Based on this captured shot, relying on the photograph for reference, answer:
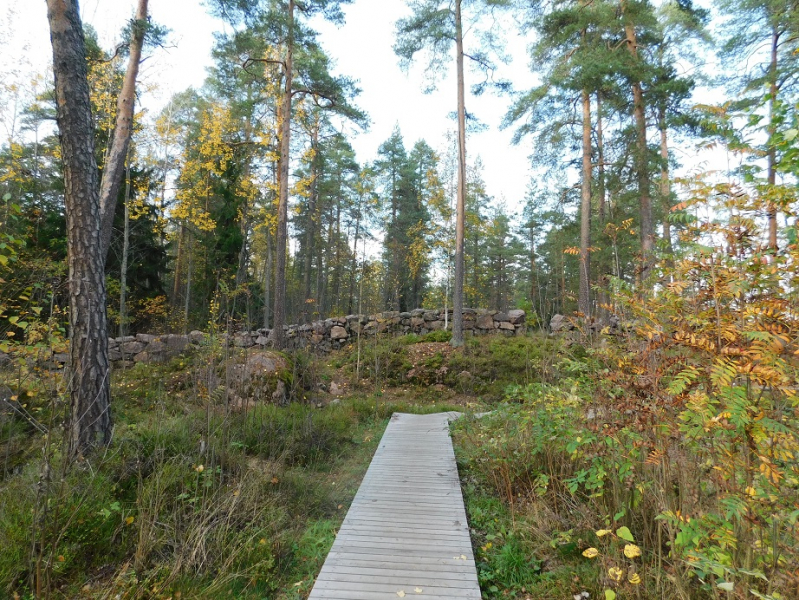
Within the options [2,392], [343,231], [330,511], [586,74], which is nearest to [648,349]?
[330,511]

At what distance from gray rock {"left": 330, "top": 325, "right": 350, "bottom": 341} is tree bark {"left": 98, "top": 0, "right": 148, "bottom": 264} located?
7008mm

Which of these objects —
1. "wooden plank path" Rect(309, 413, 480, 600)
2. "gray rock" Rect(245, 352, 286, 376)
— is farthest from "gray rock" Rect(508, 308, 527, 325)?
"wooden plank path" Rect(309, 413, 480, 600)

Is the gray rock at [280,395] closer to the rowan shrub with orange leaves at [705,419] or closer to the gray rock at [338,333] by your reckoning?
the rowan shrub with orange leaves at [705,419]

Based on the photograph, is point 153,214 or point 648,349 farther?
point 153,214

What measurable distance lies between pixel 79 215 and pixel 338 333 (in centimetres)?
855

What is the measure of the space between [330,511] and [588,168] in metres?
9.81

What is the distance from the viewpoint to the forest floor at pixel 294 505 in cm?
217

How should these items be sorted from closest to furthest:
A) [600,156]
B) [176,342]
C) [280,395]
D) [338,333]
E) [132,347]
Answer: [280,395]
[176,342]
[132,347]
[600,156]
[338,333]

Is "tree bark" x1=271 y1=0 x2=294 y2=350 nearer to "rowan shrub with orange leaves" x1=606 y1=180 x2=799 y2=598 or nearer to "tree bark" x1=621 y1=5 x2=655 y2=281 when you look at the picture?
"tree bark" x1=621 y1=5 x2=655 y2=281

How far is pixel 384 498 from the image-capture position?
3793 mm

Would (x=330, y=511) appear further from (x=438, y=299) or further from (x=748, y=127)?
(x=438, y=299)

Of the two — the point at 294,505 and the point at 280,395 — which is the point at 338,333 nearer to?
the point at 280,395

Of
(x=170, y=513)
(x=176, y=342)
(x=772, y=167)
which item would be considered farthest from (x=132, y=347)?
(x=772, y=167)

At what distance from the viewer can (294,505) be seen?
359 cm
